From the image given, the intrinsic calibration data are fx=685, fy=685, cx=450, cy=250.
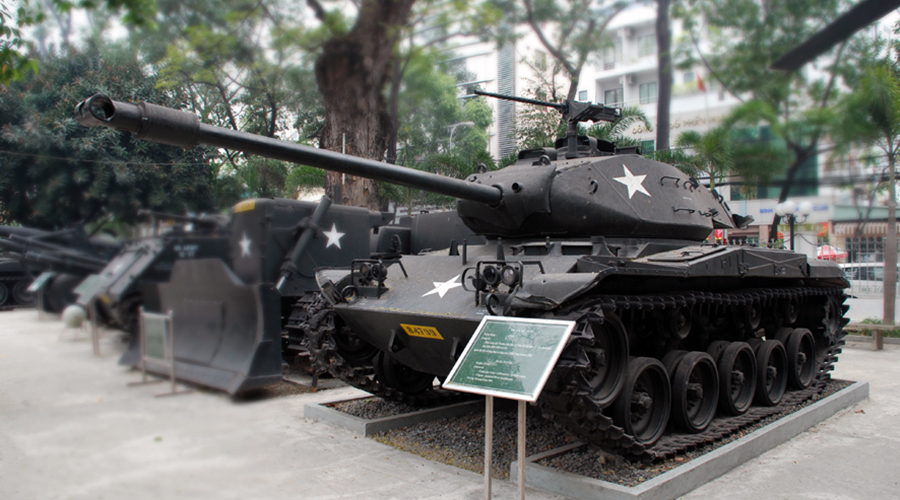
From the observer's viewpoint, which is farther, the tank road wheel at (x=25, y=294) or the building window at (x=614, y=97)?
the tank road wheel at (x=25, y=294)

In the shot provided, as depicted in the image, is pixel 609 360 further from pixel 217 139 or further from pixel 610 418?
pixel 217 139

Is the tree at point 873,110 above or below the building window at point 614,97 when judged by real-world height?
below

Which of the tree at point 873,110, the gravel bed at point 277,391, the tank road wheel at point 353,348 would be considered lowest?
the gravel bed at point 277,391

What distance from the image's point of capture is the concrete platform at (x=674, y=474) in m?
4.50

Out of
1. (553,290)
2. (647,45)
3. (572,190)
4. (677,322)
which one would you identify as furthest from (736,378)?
(647,45)

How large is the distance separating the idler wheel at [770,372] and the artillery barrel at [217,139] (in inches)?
139

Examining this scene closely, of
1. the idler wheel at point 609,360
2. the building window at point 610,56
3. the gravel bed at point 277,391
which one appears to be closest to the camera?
the building window at point 610,56

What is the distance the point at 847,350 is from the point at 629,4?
484 inches

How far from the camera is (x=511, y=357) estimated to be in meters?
4.04

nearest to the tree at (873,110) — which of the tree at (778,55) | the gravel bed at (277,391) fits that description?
the tree at (778,55)

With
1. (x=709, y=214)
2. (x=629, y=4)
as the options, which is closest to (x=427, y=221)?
(x=709, y=214)

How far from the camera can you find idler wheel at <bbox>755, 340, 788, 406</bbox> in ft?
22.3

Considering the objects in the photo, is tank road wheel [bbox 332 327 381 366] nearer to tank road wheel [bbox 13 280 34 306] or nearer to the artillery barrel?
the artillery barrel

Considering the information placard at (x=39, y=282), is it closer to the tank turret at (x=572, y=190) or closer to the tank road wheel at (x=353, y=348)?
the tank turret at (x=572, y=190)
